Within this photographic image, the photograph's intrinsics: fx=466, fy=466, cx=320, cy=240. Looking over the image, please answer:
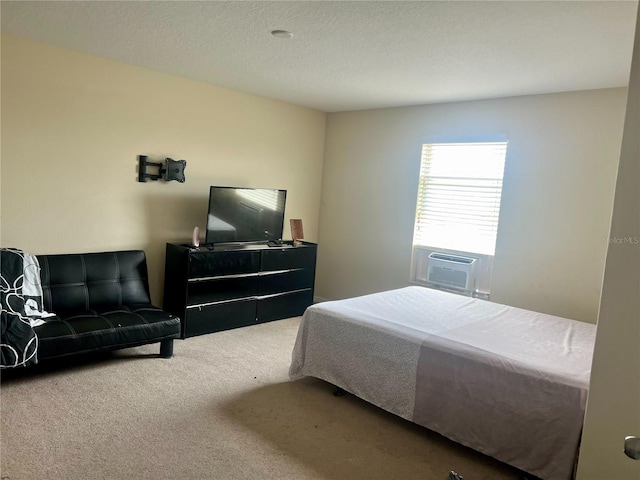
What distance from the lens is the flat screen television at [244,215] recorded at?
4379mm

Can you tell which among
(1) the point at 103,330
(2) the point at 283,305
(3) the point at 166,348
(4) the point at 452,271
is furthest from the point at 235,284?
(4) the point at 452,271

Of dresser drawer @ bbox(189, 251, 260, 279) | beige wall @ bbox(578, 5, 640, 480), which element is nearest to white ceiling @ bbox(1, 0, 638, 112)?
beige wall @ bbox(578, 5, 640, 480)

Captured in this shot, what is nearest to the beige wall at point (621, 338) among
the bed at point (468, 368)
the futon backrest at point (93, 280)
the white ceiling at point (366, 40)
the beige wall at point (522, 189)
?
the bed at point (468, 368)

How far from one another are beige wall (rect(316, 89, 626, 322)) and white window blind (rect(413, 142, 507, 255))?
0.10 meters

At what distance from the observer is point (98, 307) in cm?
376

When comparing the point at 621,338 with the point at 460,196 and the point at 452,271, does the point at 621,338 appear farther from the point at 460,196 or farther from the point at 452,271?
the point at 460,196

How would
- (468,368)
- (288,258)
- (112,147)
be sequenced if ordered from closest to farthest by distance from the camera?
(468,368) < (112,147) < (288,258)

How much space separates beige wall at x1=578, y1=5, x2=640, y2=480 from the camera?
1.17 meters

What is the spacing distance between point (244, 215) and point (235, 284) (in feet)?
2.26

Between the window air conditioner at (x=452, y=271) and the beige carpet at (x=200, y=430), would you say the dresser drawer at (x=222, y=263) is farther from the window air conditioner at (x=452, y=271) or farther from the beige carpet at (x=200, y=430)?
the window air conditioner at (x=452, y=271)

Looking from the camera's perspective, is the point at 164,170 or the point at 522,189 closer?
the point at 522,189

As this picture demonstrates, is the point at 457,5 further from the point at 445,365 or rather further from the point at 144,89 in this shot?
the point at 144,89

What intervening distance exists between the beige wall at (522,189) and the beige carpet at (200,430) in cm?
197

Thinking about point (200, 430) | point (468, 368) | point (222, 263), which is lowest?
point (200, 430)
